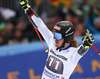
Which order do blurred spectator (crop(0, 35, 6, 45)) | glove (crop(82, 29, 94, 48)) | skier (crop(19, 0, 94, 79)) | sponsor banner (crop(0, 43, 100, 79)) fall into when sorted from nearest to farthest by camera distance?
1. glove (crop(82, 29, 94, 48))
2. skier (crop(19, 0, 94, 79))
3. sponsor banner (crop(0, 43, 100, 79))
4. blurred spectator (crop(0, 35, 6, 45))

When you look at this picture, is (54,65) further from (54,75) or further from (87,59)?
(87,59)

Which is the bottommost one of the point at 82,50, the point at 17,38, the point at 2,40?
the point at 17,38

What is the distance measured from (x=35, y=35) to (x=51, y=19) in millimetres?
1446

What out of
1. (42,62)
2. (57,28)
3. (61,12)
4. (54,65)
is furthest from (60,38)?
(61,12)

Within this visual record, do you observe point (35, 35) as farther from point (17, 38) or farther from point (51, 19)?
point (51, 19)

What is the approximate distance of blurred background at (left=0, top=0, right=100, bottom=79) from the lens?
19.2 feet

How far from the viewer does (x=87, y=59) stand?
6250 millimetres

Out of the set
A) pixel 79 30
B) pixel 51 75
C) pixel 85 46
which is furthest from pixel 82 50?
pixel 79 30

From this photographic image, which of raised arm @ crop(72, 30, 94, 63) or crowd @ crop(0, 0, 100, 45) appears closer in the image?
raised arm @ crop(72, 30, 94, 63)

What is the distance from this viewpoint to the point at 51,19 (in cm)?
853

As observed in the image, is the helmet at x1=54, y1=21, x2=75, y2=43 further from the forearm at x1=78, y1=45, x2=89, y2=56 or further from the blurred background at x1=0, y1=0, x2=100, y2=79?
the blurred background at x1=0, y1=0, x2=100, y2=79

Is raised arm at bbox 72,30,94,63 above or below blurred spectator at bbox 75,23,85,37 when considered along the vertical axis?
above

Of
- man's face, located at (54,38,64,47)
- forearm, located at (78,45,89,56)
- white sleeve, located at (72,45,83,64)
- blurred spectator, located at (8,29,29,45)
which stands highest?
man's face, located at (54,38,64,47)

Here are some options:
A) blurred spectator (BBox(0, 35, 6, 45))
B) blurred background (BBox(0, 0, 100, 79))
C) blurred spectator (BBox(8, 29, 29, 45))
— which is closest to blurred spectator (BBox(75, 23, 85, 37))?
blurred background (BBox(0, 0, 100, 79))
